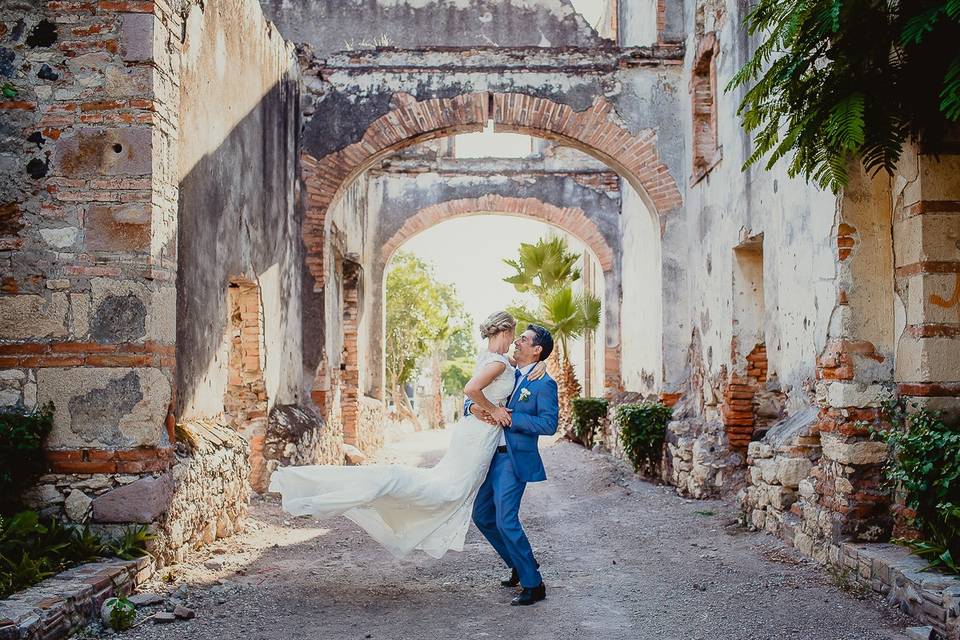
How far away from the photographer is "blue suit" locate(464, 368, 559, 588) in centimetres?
505

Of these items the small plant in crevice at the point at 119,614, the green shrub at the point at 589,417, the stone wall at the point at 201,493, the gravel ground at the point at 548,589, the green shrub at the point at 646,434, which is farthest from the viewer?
the green shrub at the point at 589,417

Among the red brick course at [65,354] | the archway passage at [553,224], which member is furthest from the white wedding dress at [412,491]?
the archway passage at [553,224]

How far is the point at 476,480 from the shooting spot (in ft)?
17.2

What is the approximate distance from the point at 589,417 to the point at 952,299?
10.6 meters

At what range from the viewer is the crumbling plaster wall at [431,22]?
13.0 m

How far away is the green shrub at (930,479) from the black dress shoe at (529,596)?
2.06 m

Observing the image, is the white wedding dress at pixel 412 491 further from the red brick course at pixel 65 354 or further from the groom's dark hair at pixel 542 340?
the red brick course at pixel 65 354

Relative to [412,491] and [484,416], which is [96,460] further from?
[484,416]

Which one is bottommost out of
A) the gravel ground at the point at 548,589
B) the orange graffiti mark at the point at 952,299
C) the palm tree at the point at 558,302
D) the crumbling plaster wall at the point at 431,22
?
the gravel ground at the point at 548,589

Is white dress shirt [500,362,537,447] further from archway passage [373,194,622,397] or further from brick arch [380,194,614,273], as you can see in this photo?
brick arch [380,194,614,273]

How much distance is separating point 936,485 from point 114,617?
14.0ft

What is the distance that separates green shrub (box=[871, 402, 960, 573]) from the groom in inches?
77.8

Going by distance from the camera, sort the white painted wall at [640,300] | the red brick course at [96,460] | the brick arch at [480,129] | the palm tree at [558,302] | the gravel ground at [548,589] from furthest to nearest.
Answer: the palm tree at [558,302] < the white painted wall at [640,300] < the brick arch at [480,129] < the red brick course at [96,460] < the gravel ground at [548,589]

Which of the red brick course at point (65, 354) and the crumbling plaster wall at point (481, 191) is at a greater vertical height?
the crumbling plaster wall at point (481, 191)
